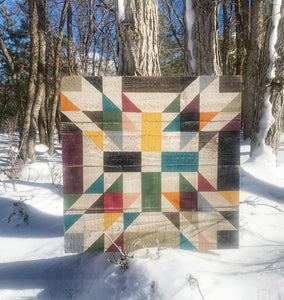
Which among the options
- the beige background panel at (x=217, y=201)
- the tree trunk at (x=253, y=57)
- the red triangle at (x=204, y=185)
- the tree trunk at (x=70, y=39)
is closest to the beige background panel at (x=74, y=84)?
the red triangle at (x=204, y=185)

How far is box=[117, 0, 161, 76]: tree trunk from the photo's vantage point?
2.12 metres

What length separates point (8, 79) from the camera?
18.5 meters

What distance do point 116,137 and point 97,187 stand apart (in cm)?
38

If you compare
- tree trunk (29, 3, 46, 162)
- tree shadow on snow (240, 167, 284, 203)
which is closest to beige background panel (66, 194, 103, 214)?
tree shadow on snow (240, 167, 284, 203)

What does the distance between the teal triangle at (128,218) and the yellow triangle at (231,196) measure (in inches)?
25.2

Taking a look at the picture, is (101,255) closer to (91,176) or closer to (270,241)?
(91,176)

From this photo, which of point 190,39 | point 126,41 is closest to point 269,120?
point 190,39

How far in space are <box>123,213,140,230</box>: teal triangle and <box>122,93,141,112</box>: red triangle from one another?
2.44 ft

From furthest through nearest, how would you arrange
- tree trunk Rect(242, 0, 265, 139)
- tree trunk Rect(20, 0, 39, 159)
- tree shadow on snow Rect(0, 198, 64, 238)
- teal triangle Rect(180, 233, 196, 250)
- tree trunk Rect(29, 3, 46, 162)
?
tree trunk Rect(29, 3, 46, 162), tree trunk Rect(20, 0, 39, 159), tree trunk Rect(242, 0, 265, 139), tree shadow on snow Rect(0, 198, 64, 238), teal triangle Rect(180, 233, 196, 250)

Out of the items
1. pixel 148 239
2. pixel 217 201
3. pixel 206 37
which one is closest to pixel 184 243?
pixel 148 239

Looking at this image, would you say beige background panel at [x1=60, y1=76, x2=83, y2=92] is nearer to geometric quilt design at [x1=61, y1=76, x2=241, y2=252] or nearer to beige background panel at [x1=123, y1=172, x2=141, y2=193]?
geometric quilt design at [x1=61, y1=76, x2=241, y2=252]

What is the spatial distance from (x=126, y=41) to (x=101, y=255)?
72.9 inches

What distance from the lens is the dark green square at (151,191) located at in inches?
67.9

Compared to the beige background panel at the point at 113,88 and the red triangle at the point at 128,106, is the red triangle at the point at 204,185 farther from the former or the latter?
the beige background panel at the point at 113,88
